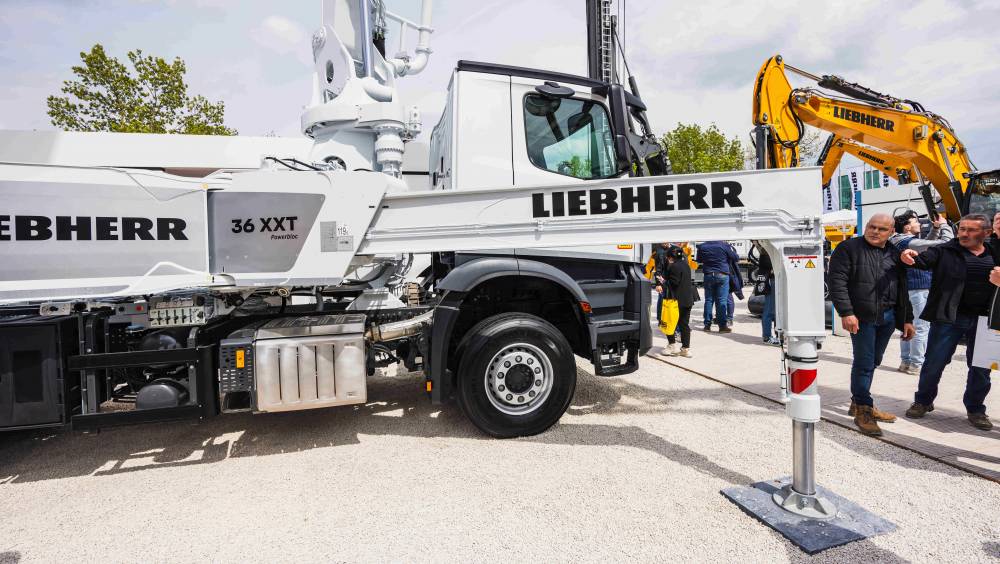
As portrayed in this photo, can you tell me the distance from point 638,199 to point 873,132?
23.6 ft

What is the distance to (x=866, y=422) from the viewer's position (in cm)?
402

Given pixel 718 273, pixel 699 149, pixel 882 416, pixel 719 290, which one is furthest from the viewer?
pixel 699 149

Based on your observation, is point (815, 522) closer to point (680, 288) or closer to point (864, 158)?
point (680, 288)

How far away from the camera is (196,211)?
337 cm

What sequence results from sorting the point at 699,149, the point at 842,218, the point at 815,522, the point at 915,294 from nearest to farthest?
1. the point at 815,522
2. the point at 915,294
3. the point at 842,218
4. the point at 699,149

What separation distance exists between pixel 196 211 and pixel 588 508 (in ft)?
9.99

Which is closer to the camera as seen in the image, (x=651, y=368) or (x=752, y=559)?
(x=752, y=559)

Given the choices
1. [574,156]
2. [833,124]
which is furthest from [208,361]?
[833,124]

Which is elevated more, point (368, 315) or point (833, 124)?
point (833, 124)

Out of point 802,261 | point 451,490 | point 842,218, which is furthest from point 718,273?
point 451,490

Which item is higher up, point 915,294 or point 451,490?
point 915,294

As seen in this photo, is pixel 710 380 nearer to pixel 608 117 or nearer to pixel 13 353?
pixel 608 117

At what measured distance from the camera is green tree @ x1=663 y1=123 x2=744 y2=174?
87.7 feet

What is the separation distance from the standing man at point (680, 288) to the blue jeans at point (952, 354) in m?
2.87
